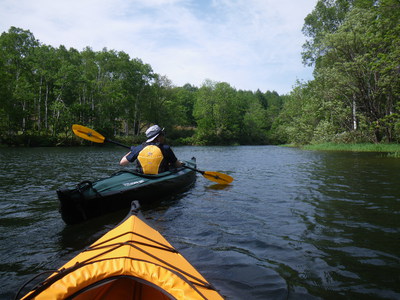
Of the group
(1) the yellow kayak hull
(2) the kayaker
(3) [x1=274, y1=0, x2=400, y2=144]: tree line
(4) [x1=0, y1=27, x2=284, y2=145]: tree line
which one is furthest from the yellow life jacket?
(4) [x1=0, y1=27, x2=284, y2=145]: tree line

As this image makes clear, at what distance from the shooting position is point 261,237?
3.74 metres

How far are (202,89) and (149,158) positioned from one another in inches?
1733

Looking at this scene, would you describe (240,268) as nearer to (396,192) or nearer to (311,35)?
(396,192)

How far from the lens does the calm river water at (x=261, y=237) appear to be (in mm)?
2590

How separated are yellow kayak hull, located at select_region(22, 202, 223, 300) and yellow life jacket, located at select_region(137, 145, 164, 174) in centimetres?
341

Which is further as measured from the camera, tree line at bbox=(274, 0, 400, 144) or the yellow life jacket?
tree line at bbox=(274, 0, 400, 144)

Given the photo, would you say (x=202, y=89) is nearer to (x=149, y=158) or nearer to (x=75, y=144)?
(x=75, y=144)

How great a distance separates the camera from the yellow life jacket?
222 inches

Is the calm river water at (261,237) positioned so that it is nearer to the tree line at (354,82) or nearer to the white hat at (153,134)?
the white hat at (153,134)

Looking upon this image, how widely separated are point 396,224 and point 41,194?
7.05m

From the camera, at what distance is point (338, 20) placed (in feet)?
81.3

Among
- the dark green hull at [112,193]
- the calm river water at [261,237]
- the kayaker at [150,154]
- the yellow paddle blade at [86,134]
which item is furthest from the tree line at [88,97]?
the dark green hull at [112,193]

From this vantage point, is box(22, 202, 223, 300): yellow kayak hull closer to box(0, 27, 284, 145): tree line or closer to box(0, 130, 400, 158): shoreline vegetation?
box(0, 130, 400, 158): shoreline vegetation

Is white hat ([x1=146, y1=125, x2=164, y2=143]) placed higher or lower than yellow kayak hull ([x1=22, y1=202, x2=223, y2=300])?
higher
